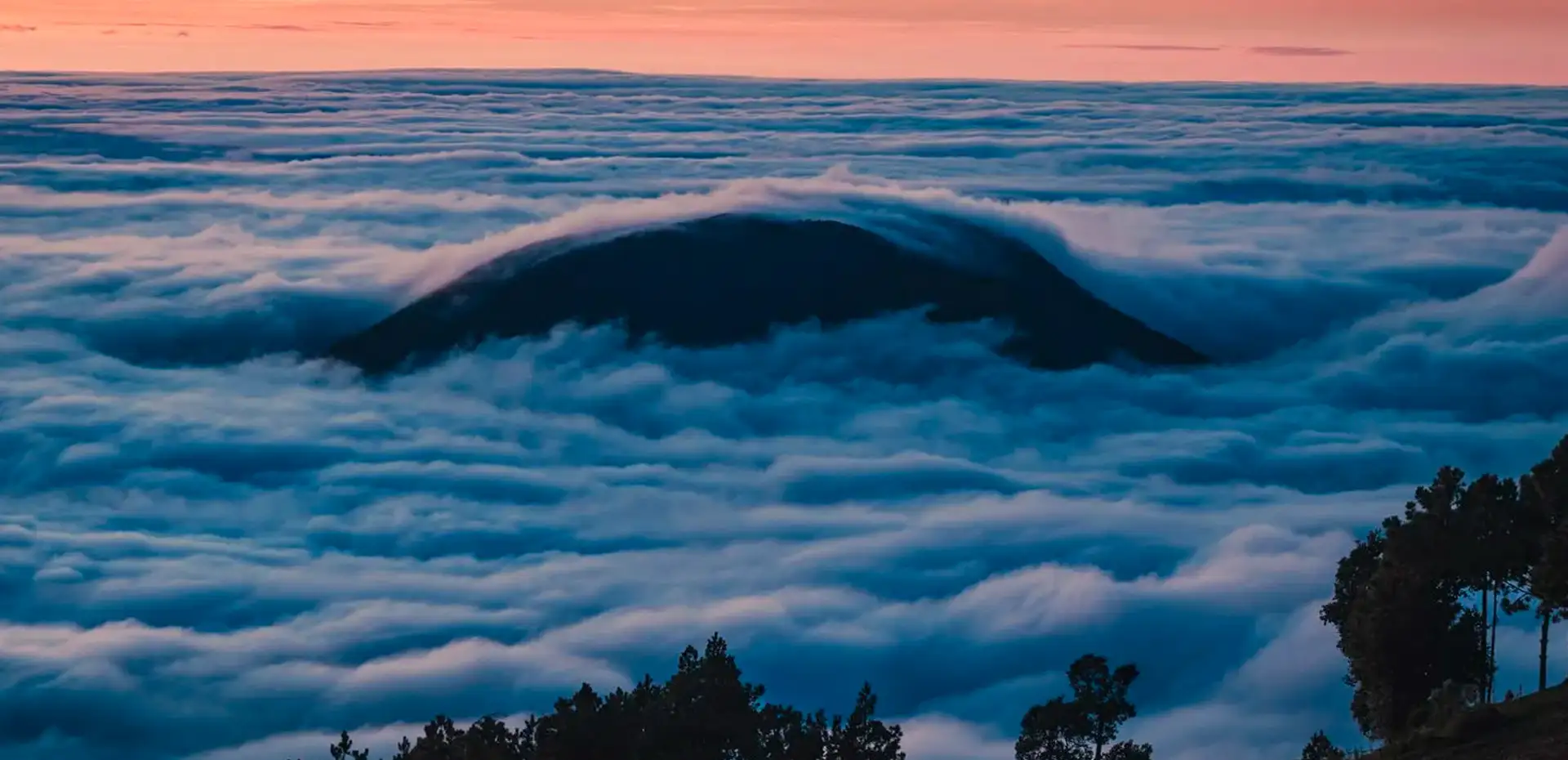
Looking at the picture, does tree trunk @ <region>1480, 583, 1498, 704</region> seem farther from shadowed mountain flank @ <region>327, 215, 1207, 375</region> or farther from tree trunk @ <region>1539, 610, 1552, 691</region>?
shadowed mountain flank @ <region>327, 215, 1207, 375</region>

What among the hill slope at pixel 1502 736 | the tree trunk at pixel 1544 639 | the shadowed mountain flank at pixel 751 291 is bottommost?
the hill slope at pixel 1502 736

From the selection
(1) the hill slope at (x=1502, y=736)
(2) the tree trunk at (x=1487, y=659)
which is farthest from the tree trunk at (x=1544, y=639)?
(1) the hill slope at (x=1502, y=736)

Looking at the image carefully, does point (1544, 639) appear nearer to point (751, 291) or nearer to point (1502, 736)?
point (1502, 736)

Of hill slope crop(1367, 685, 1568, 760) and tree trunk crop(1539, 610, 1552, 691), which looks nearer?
hill slope crop(1367, 685, 1568, 760)

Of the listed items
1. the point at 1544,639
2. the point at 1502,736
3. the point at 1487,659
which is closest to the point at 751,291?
the point at 1487,659

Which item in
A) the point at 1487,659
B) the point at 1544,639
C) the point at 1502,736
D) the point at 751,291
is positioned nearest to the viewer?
the point at 1502,736

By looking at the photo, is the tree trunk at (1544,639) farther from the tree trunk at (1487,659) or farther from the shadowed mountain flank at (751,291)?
the shadowed mountain flank at (751,291)

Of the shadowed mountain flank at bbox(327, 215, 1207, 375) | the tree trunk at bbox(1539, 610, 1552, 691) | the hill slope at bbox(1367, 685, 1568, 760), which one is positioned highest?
the shadowed mountain flank at bbox(327, 215, 1207, 375)

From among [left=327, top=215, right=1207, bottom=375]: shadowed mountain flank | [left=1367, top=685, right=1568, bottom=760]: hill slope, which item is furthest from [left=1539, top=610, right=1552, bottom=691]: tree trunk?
[left=327, top=215, right=1207, bottom=375]: shadowed mountain flank

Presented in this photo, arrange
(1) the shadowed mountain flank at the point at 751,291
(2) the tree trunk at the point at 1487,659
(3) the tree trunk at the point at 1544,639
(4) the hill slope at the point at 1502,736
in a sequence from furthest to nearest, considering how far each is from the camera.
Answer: (1) the shadowed mountain flank at the point at 751,291, (2) the tree trunk at the point at 1487,659, (3) the tree trunk at the point at 1544,639, (4) the hill slope at the point at 1502,736
